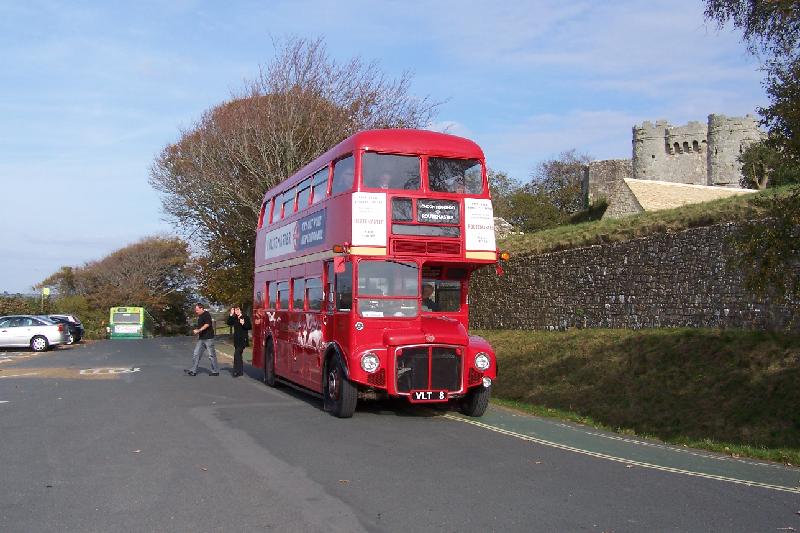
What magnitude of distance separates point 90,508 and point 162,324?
245ft

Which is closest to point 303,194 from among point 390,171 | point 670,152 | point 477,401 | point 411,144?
point 390,171

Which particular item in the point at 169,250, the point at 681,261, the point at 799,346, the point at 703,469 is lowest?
the point at 703,469

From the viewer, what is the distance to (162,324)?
78.6 meters

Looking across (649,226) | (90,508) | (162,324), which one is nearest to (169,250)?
(162,324)

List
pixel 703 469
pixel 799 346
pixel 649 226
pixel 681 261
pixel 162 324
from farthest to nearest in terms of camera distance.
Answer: pixel 162 324
pixel 649 226
pixel 681 261
pixel 799 346
pixel 703 469

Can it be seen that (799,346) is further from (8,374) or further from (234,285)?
(234,285)

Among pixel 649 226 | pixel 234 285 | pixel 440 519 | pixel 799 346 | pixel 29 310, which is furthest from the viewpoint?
pixel 29 310

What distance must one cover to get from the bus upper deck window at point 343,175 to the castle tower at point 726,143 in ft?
142

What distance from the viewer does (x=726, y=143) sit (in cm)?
5172

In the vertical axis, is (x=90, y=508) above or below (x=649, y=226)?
below

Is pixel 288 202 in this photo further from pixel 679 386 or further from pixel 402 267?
pixel 679 386

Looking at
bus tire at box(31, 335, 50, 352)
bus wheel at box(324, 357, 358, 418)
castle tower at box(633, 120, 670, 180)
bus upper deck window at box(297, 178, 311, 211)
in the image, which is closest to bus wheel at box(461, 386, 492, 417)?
bus wheel at box(324, 357, 358, 418)

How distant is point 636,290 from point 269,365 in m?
9.40

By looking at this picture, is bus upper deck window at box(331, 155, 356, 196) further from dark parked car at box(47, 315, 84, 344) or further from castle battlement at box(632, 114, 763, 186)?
castle battlement at box(632, 114, 763, 186)
